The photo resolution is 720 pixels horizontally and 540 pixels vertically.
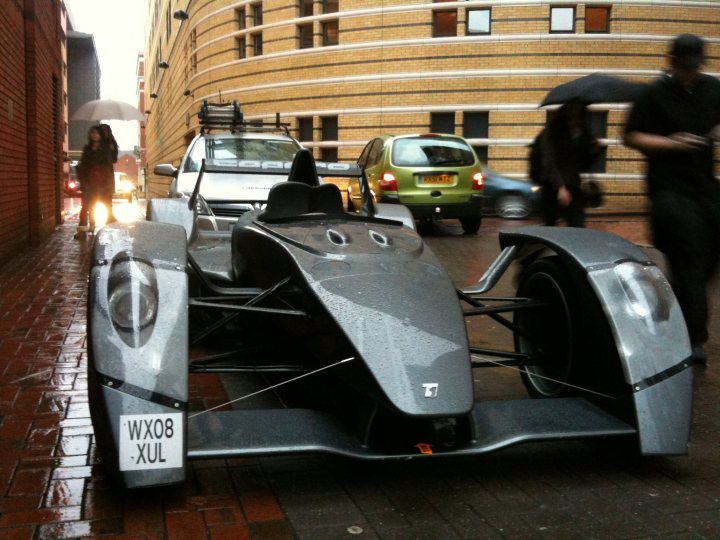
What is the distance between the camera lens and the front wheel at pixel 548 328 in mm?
Answer: 4243

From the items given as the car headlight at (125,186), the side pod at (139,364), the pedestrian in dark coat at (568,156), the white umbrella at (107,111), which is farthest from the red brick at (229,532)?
the car headlight at (125,186)

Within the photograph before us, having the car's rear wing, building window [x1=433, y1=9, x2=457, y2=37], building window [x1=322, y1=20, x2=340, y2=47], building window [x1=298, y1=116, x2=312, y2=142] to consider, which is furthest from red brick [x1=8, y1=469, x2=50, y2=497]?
building window [x1=322, y1=20, x2=340, y2=47]

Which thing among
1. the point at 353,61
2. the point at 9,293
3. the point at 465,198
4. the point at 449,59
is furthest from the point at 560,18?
the point at 9,293

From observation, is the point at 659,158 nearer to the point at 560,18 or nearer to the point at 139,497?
the point at 139,497

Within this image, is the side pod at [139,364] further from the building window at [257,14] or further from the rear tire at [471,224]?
the building window at [257,14]

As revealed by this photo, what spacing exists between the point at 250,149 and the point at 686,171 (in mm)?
7128

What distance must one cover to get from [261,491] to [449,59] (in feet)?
86.0

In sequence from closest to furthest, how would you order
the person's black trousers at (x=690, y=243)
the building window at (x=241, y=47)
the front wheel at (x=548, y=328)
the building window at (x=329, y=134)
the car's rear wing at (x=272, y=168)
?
the front wheel at (x=548, y=328)
the person's black trousers at (x=690, y=243)
the car's rear wing at (x=272, y=168)
the building window at (x=329, y=134)
the building window at (x=241, y=47)

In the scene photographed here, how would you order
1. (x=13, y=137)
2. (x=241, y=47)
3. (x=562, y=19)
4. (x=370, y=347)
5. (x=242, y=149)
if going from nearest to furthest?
(x=370, y=347), (x=242, y=149), (x=13, y=137), (x=562, y=19), (x=241, y=47)

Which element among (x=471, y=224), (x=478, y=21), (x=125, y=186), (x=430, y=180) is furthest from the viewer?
(x=125, y=186)

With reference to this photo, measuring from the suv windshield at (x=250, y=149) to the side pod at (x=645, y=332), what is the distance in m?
7.62

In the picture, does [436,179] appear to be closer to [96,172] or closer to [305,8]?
[96,172]

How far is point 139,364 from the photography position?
3.32 meters

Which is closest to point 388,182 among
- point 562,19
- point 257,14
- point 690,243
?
point 690,243
